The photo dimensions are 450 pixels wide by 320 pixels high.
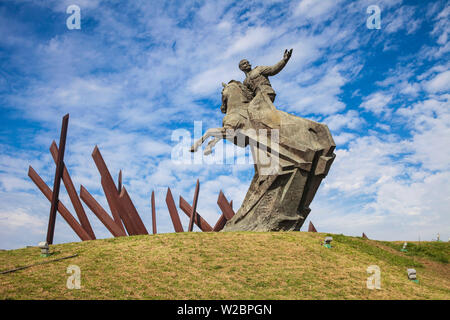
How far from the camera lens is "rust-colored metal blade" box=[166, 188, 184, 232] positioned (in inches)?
500

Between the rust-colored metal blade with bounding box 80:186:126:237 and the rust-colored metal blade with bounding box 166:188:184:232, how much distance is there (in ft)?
7.83

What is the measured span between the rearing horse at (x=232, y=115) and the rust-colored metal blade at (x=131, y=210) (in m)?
3.12

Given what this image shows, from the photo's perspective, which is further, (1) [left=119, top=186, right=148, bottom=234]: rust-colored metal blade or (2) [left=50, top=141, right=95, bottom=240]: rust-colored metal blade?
(2) [left=50, top=141, right=95, bottom=240]: rust-colored metal blade

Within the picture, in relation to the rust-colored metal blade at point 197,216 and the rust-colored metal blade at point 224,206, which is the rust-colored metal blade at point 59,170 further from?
the rust-colored metal blade at point 224,206

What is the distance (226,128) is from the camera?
42.3ft

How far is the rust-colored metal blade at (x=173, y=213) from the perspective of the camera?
1269 centimetres

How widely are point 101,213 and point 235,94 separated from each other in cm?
639

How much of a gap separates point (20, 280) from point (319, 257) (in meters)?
6.68
